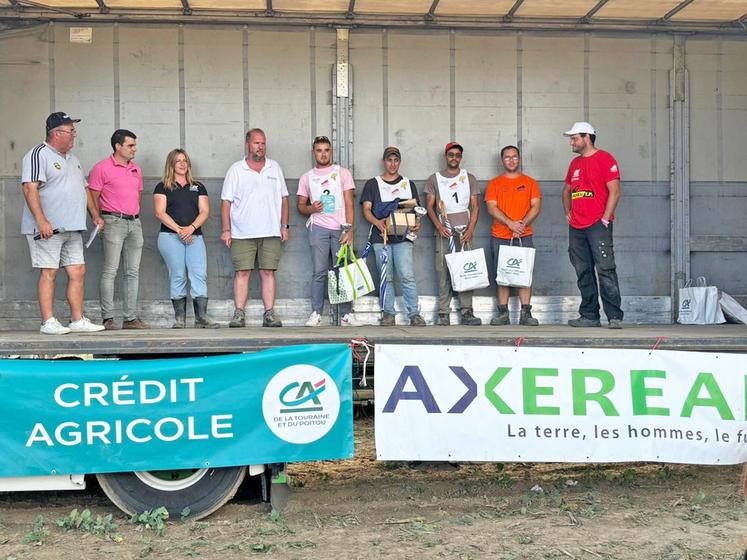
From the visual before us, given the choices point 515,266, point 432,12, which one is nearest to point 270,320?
point 515,266

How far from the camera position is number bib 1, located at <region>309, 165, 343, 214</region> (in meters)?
7.90

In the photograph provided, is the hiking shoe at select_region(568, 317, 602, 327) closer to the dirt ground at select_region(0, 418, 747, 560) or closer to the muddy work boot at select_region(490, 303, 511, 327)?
the muddy work boot at select_region(490, 303, 511, 327)

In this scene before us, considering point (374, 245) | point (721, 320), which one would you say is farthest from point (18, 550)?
point (721, 320)

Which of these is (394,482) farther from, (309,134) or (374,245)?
(309,134)

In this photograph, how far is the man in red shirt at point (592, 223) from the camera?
7277 mm

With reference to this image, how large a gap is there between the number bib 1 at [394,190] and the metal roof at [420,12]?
Answer: 1447 millimetres

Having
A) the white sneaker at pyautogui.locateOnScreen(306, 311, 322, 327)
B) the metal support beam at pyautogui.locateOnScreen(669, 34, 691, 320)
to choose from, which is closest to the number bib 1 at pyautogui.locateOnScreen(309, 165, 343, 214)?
the white sneaker at pyautogui.locateOnScreen(306, 311, 322, 327)

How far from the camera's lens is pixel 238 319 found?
25.0 feet

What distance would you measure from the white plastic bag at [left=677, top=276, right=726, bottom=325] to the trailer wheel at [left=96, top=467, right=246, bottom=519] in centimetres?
470

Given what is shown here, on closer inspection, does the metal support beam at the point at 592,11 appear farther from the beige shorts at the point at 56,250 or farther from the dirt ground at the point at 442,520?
the beige shorts at the point at 56,250

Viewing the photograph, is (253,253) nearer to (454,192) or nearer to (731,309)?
(454,192)

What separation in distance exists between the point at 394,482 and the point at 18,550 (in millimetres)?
2453

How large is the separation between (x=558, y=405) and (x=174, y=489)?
91.6 inches

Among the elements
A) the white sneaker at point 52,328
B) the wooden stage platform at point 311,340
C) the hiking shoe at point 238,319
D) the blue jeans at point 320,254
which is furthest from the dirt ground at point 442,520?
the blue jeans at point 320,254
